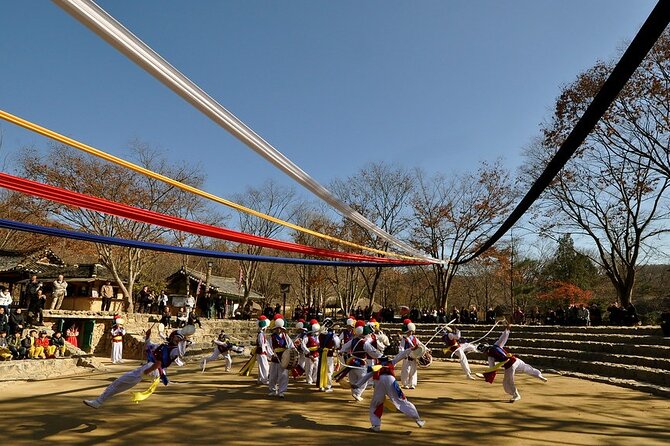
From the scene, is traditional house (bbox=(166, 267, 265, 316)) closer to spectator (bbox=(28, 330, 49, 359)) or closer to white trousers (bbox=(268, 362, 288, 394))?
spectator (bbox=(28, 330, 49, 359))

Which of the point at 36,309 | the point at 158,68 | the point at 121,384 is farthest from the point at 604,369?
the point at 36,309

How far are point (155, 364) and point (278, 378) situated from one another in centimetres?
313

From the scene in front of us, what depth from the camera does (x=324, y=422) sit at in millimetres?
7551

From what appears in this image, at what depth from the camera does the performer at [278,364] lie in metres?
9.98

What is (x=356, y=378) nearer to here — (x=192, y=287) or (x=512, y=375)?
(x=512, y=375)

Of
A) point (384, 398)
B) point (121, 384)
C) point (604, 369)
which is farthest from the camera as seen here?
point (604, 369)

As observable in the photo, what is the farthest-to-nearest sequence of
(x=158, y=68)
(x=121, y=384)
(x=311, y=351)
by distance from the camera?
1. (x=311, y=351)
2. (x=121, y=384)
3. (x=158, y=68)

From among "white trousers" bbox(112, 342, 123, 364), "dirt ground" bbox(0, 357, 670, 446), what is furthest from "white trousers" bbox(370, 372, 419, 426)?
"white trousers" bbox(112, 342, 123, 364)

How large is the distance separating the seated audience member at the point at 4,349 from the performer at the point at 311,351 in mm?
8895

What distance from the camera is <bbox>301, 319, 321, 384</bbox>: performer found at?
1103cm

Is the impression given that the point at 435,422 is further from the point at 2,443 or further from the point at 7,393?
the point at 7,393

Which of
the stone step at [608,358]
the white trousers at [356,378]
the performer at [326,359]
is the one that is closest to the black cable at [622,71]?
the white trousers at [356,378]

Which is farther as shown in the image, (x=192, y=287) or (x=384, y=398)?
(x=192, y=287)

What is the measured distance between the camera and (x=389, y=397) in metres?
7.37
